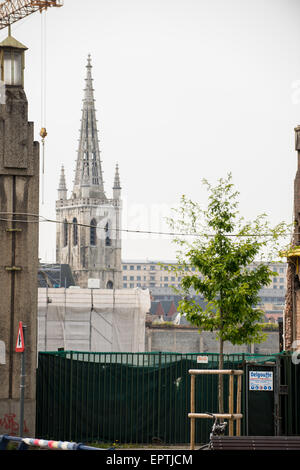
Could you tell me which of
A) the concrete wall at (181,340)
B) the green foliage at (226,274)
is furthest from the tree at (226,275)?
the concrete wall at (181,340)

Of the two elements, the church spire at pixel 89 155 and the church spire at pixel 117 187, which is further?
the church spire at pixel 117 187

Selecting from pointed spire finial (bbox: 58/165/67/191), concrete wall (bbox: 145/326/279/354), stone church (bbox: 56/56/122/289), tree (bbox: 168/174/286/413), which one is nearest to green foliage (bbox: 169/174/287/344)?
tree (bbox: 168/174/286/413)

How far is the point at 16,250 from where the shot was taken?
19.9m

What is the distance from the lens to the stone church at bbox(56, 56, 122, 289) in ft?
563

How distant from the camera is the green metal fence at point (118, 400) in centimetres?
2092

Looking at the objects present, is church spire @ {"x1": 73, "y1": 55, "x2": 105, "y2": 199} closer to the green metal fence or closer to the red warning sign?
the green metal fence

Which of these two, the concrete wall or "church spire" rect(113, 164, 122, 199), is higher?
"church spire" rect(113, 164, 122, 199)

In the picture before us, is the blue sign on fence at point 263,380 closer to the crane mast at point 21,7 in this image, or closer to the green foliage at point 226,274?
the green foliage at point 226,274

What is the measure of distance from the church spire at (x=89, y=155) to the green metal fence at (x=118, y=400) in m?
153

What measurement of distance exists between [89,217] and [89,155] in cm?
1314

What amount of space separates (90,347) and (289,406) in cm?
3921

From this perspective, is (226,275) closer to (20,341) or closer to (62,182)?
(20,341)
